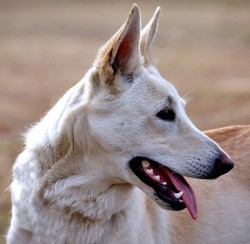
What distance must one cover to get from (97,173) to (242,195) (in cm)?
129

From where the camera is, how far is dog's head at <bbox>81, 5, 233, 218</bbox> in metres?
5.14

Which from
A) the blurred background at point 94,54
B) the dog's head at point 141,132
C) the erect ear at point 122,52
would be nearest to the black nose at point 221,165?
the dog's head at point 141,132

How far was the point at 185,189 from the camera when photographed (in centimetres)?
530

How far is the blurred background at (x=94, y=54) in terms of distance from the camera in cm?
1326

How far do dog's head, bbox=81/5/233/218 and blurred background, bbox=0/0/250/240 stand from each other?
2411 mm

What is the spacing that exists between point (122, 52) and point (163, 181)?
81cm

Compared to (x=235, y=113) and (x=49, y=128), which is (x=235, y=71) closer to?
(x=235, y=113)

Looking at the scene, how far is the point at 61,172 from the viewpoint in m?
5.34

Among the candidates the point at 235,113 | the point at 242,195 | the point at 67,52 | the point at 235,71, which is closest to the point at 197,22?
the point at 67,52

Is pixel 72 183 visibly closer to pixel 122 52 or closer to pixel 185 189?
pixel 185 189

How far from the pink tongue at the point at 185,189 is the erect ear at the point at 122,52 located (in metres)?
0.66

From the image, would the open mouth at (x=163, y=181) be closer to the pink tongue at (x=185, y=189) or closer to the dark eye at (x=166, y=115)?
the pink tongue at (x=185, y=189)

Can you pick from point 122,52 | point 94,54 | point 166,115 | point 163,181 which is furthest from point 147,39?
point 94,54

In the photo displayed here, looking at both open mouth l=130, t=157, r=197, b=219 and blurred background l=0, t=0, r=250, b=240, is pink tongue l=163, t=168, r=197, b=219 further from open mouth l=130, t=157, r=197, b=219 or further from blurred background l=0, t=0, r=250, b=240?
blurred background l=0, t=0, r=250, b=240
